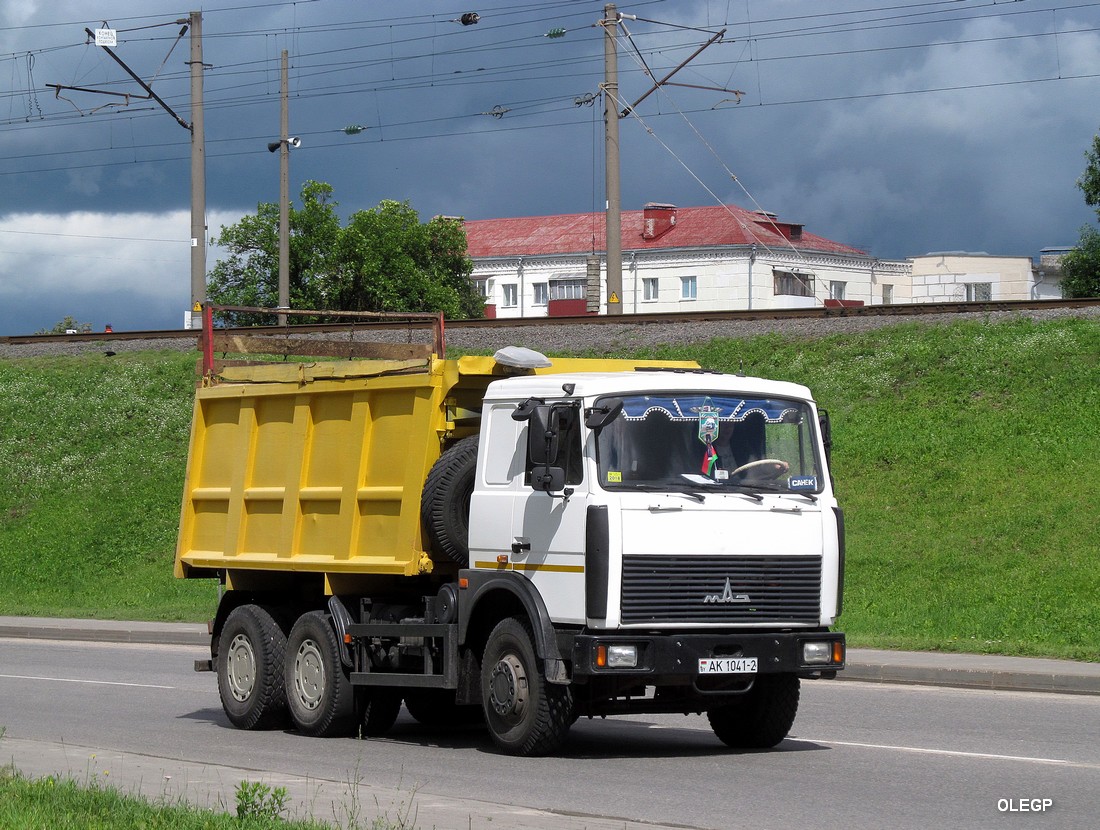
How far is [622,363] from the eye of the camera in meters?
11.5

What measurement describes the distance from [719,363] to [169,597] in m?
11.6

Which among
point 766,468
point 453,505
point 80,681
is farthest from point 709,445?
→ point 80,681

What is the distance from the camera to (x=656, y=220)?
298ft

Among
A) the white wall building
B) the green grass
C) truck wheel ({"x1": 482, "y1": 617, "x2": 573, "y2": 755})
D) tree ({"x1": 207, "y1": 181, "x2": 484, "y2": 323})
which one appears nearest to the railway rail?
truck wheel ({"x1": 482, "y1": 617, "x2": 573, "y2": 755})

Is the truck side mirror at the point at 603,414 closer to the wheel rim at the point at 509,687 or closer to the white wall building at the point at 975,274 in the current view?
the wheel rim at the point at 509,687

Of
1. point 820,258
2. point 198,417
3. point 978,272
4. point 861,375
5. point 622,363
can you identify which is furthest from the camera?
point 978,272

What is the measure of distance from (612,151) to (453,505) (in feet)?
79.5

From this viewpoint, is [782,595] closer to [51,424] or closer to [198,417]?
[198,417]

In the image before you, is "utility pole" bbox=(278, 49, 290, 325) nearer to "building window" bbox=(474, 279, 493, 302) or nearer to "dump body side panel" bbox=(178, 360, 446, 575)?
"dump body side panel" bbox=(178, 360, 446, 575)

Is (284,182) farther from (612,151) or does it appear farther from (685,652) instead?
(685,652)

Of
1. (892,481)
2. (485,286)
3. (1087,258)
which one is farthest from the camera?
(485,286)

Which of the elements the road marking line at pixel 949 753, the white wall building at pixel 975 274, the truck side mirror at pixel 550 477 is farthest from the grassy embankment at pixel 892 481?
the white wall building at pixel 975 274

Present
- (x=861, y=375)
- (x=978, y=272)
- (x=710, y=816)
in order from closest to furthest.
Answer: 1. (x=710, y=816)
2. (x=861, y=375)
3. (x=978, y=272)

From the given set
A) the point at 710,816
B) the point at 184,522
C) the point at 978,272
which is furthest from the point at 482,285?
the point at 710,816
